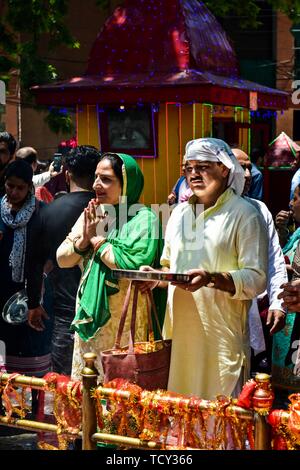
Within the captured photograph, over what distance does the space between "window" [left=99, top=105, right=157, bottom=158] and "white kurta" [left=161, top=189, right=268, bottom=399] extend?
7.04m

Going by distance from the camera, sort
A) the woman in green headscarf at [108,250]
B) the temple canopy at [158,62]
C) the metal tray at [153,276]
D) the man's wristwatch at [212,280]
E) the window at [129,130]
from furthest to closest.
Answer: the window at [129,130] → the temple canopy at [158,62] → the woman in green headscarf at [108,250] → the man's wristwatch at [212,280] → the metal tray at [153,276]

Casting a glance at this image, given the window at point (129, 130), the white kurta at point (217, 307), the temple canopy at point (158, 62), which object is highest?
the temple canopy at point (158, 62)

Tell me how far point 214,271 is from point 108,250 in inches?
28.3

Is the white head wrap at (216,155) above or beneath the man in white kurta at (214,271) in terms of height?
above

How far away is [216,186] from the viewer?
14.6ft

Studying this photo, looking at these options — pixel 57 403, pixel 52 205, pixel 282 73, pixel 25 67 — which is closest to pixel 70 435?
pixel 57 403

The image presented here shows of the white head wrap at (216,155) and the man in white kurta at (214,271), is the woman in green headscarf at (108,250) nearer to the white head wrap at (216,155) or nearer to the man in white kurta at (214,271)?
the man in white kurta at (214,271)

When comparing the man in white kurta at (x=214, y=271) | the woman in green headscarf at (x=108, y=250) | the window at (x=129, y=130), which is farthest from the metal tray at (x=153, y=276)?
the window at (x=129, y=130)

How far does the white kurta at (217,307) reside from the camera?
14.3 feet

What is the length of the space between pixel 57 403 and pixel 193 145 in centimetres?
136

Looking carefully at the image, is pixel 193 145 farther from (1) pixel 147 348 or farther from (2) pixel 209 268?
(1) pixel 147 348

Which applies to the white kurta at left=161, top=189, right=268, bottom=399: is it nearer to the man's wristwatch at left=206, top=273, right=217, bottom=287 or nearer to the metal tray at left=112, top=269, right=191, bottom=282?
the man's wristwatch at left=206, top=273, right=217, bottom=287
